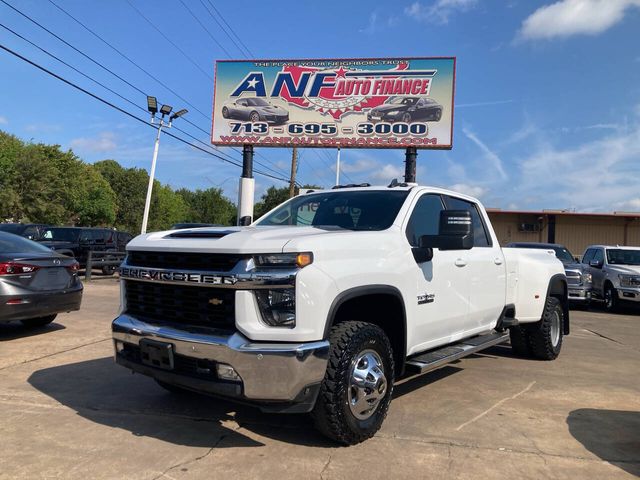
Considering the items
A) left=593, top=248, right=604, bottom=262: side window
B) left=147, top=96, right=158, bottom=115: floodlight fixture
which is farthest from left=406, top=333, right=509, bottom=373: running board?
left=147, top=96, right=158, bottom=115: floodlight fixture

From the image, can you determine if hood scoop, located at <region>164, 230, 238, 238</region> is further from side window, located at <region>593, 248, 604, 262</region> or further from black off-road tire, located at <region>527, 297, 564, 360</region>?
side window, located at <region>593, 248, 604, 262</region>

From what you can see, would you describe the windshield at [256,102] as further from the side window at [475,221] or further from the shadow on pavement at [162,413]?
the shadow on pavement at [162,413]

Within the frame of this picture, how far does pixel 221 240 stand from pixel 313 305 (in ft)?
2.64

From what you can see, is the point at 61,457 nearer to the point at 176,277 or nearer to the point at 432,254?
the point at 176,277

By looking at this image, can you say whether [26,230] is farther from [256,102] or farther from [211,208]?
[211,208]

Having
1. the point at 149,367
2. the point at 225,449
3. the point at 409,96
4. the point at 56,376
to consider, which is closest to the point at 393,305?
the point at 225,449

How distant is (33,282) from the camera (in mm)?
7148

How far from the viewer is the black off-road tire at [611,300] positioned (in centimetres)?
1480

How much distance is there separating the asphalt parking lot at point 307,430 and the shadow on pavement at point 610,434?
1 centimetres

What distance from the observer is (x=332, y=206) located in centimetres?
517

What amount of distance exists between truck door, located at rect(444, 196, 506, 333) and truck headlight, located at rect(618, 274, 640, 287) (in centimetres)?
1039

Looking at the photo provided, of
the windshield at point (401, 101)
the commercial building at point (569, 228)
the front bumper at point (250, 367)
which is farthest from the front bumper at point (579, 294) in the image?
the commercial building at point (569, 228)

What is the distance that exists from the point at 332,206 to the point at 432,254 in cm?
111

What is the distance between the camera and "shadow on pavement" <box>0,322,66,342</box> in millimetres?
7575
